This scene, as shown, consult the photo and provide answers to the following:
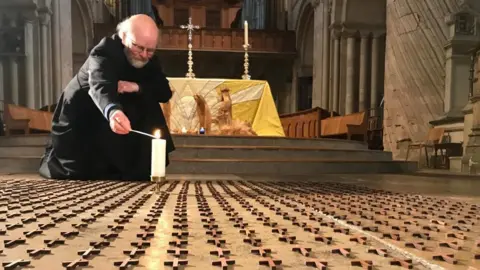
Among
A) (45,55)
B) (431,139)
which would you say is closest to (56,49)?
(45,55)

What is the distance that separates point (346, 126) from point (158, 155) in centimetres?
761

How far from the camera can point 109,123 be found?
3.62 meters

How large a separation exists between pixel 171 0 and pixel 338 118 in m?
14.8

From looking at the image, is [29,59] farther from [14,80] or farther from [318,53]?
[318,53]

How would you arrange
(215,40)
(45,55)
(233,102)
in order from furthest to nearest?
1. (215,40)
2. (45,55)
3. (233,102)

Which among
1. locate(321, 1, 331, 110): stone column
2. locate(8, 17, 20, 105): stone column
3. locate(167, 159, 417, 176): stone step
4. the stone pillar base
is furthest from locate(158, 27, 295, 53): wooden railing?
locate(167, 159, 417, 176): stone step

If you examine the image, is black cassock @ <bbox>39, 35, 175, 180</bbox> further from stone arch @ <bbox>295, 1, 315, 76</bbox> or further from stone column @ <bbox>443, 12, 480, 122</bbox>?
stone arch @ <bbox>295, 1, 315, 76</bbox>

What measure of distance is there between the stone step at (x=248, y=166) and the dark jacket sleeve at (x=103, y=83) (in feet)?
7.81

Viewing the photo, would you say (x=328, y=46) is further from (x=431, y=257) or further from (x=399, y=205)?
(x=431, y=257)

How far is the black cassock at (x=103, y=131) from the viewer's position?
3.85m

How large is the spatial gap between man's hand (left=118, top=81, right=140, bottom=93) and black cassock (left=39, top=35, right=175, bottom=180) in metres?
0.09

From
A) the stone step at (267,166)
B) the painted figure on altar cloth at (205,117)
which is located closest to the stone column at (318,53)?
the painted figure on altar cloth at (205,117)

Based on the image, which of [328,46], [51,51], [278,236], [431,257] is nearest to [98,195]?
[278,236]

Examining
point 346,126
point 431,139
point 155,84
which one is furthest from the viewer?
point 346,126
